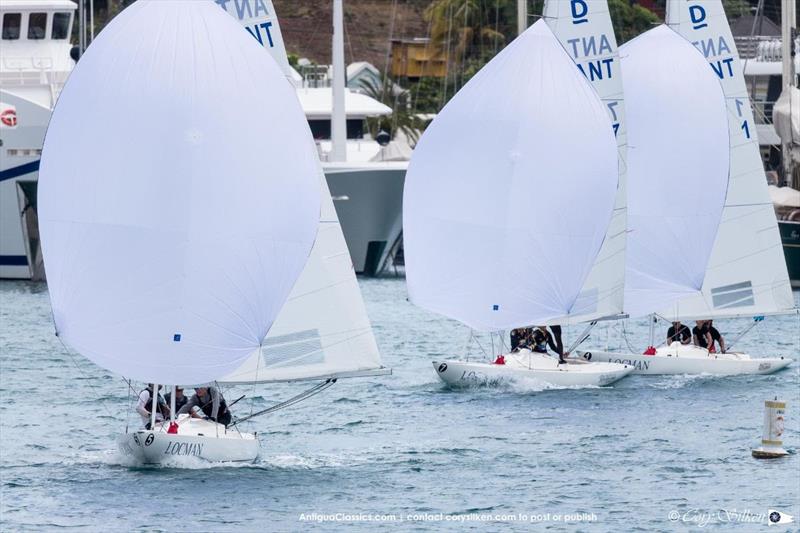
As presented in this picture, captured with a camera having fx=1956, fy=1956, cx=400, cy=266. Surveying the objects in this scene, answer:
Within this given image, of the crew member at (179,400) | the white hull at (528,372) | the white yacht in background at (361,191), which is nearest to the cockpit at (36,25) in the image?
the white yacht in background at (361,191)

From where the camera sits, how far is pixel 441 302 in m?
33.3

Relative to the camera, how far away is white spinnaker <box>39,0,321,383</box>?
23.6m

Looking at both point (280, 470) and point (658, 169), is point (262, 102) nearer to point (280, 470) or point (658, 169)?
point (280, 470)

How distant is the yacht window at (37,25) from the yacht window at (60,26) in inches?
13.0

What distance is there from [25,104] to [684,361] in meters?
29.5

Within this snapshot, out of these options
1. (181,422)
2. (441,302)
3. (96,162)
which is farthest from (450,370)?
(96,162)

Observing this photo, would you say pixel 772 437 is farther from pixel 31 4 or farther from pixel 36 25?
pixel 36 25

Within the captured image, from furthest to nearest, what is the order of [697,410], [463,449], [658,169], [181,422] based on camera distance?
[658,169], [697,410], [463,449], [181,422]

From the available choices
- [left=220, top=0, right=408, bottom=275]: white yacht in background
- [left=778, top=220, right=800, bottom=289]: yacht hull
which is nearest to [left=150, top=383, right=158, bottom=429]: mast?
[left=220, top=0, right=408, bottom=275]: white yacht in background

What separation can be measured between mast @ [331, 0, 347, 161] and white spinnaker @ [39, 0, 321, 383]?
34.6 meters

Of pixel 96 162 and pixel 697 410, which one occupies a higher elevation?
pixel 96 162

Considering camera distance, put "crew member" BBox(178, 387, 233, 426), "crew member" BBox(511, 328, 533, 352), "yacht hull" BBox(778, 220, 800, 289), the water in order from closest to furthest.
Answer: the water, "crew member" BBox(178, 387, 233, 426), "crew member" BBox(511, 328, 533, 352), "yacht hull" BBox(778, 220, 800, 289)

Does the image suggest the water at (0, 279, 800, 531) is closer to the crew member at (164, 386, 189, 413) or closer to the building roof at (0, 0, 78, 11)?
the crew member at (164, 386, 189, 413)

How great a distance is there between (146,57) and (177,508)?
5505 millimetres
